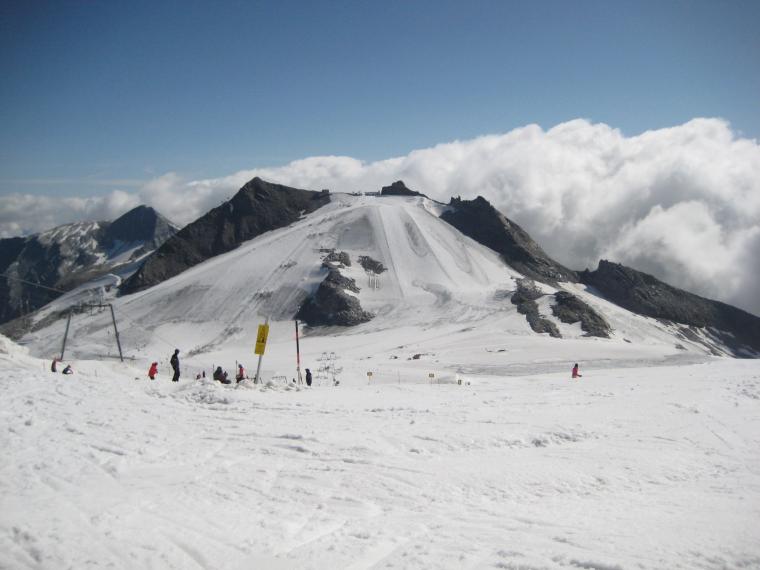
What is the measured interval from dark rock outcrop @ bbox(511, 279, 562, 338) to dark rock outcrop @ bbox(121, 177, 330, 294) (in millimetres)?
55425

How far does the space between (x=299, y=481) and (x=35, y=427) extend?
7.13 metres

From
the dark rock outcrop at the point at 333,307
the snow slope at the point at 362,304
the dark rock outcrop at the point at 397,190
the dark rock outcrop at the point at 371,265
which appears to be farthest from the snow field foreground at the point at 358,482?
the dark rock outcrop at the point at 397,190

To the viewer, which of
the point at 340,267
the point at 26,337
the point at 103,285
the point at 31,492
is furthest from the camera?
the point at 103,285

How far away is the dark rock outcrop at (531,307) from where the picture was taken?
64.7m

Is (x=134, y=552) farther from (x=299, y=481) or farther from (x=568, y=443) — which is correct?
(x=568, y=443)

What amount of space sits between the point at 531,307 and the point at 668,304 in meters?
37.4

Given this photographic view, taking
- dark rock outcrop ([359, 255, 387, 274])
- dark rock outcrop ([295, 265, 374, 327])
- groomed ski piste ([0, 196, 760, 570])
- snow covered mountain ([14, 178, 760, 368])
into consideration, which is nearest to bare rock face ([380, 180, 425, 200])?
snow covered mountain ([14, 178, 760, 368])

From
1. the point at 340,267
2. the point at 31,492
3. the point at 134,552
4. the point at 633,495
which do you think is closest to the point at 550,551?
the point at 633,495

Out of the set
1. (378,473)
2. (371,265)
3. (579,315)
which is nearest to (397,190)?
(371,265)

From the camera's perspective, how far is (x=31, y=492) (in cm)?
856

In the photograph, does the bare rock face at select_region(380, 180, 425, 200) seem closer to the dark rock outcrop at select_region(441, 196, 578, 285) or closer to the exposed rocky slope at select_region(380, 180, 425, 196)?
the exposed rocky slope at select_region(380, 180, 425, 196)

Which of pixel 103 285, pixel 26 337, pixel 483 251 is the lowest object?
pixel 26 337

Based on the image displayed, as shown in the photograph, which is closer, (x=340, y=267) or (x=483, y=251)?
(x=340, y=267)

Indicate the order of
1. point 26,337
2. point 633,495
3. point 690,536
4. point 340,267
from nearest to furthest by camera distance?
point 690,536
point 633,495
point 26,337
point 340,267
